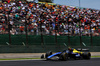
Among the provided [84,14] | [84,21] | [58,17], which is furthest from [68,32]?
[84,14]

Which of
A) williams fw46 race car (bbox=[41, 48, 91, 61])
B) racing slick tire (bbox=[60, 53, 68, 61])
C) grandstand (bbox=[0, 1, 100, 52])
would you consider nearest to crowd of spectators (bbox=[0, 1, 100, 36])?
Result: grandstand (bbox=[0, 1, 100, 52])

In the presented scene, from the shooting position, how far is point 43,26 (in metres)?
22.4

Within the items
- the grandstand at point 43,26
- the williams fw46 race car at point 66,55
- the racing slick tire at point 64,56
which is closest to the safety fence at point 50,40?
the grandstand at point 43,26

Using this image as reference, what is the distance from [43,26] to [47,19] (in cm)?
462

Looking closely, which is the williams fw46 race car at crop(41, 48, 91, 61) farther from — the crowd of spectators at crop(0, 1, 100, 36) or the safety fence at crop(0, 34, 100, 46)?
the crowd of spectators at crop(0, 1, 100, 36)

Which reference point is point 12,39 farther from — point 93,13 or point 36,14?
point 93,13

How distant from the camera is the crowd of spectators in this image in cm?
2096

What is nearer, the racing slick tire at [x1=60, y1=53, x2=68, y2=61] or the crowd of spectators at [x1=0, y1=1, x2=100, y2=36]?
the racing slick tire at [x1=60, y1=53, x2=68, y2=61]

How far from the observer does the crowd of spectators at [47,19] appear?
68.8 feet

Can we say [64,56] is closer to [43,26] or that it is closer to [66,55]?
[66,55]

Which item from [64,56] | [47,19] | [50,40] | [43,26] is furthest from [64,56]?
[47,19]

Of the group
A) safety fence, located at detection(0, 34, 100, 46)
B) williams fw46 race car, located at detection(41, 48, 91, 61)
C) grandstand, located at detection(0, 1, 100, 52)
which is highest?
grandstand, located at detection(0, 1, 100, 52)

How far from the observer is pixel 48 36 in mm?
21453

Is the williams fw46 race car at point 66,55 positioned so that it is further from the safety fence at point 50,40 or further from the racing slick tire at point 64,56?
the safety fence at point 50,40
